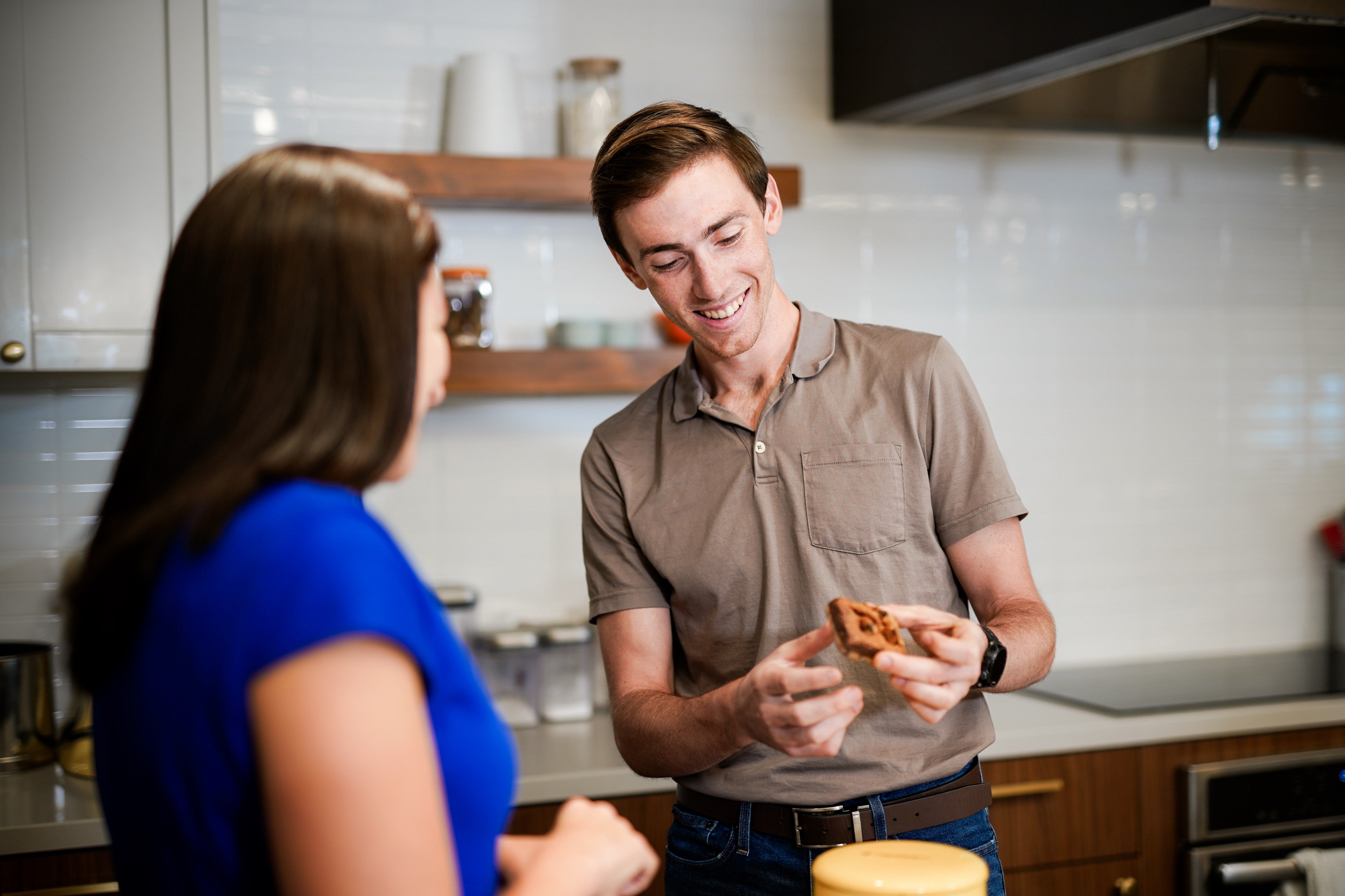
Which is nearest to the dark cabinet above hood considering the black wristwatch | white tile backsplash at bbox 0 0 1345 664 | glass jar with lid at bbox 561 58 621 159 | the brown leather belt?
white tile backsplash at bbox 0 0 1345 664

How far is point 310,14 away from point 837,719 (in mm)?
1982

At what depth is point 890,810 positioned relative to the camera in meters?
1.38

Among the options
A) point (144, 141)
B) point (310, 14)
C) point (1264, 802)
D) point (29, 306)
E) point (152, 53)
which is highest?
point (310, 14)

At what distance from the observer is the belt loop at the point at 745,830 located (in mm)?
1417

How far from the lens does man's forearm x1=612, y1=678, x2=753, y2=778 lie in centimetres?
130

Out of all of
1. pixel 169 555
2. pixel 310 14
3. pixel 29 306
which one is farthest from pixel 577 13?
pixel 169 555

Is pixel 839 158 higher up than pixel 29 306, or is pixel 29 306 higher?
pixel 839 158

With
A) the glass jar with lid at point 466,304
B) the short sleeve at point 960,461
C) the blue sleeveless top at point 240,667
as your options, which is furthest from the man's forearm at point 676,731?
the glass jar with lid at point 466,304

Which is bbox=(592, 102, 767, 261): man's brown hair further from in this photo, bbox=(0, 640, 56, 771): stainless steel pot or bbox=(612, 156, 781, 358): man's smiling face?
bbox=(0, 640, 56, 771): stainless steel pot

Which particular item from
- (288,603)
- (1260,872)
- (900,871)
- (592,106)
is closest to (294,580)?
(288,603)

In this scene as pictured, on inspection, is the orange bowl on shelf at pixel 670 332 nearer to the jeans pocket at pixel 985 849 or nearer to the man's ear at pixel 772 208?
the man's ear at pixel 772 208

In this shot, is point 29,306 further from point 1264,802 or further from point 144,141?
point 1264,802

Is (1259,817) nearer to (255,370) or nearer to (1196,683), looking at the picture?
(1196,683)

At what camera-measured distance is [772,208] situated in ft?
5.25
